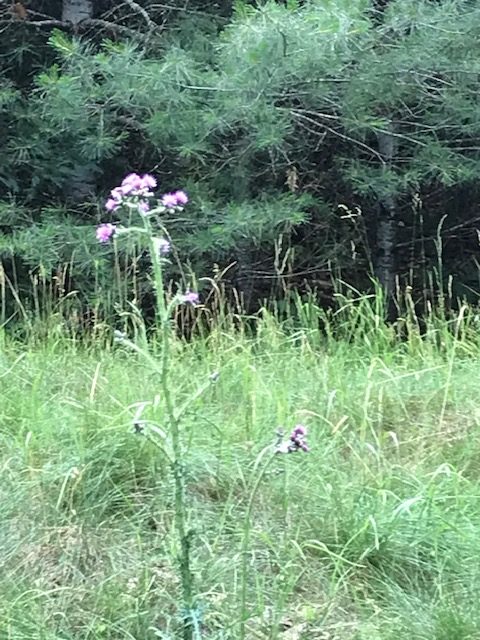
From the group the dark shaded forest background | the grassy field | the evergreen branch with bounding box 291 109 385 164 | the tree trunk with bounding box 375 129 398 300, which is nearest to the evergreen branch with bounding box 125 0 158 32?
the dark shaded forest background

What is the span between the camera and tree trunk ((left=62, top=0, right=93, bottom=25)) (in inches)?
245

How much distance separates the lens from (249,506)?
1849 mm

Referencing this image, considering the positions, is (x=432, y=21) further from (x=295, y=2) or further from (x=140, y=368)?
(x=140, y=368)

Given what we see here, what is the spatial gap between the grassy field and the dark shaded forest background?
956 mm

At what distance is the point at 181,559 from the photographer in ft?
5.85

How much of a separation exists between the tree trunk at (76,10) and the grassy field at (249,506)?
12.3 feet

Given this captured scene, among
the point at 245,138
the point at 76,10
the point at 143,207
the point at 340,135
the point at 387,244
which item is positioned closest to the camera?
the point at 143,207

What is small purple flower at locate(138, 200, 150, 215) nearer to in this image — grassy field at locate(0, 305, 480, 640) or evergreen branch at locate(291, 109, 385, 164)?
grassy field at locate(0, 305, 480, 640)

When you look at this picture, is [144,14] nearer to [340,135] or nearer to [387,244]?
[340,135]

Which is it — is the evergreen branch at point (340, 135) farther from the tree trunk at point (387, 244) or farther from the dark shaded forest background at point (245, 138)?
the tree trunk at point (387, 244)

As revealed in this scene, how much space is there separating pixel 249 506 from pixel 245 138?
3.62m

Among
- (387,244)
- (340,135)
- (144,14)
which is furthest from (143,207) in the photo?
(387,244)

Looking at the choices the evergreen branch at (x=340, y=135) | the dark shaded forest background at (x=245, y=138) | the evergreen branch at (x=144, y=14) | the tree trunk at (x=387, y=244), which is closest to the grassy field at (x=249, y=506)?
the dark shaded forest background at (x=245, y=138)

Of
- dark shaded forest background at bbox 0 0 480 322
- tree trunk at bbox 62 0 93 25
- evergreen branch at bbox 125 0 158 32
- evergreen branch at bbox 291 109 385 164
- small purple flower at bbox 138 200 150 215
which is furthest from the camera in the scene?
tree trunk at bbox 62 0 93 25
